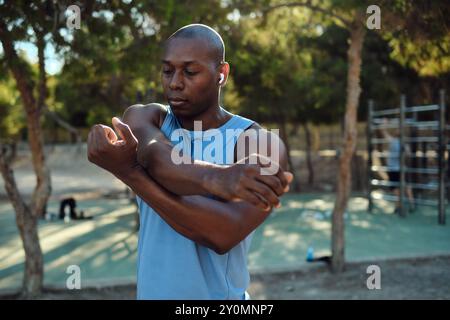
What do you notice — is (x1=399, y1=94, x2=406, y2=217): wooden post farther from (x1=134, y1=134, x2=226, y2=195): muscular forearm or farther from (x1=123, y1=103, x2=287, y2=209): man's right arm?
(x1=134, y1=134, x2=226, y2=195): muscular forearm

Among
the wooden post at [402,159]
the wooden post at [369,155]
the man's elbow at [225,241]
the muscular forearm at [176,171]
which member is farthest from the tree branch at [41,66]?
the wooden post at [369,155]

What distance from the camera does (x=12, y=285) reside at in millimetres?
5762

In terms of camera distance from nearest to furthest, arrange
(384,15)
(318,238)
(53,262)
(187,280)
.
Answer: (187,280) → (384,15) → (53,262) → (318,238)

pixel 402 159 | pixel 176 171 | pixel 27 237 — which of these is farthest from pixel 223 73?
pixel 402 159

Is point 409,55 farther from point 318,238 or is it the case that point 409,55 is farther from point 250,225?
point 250,225

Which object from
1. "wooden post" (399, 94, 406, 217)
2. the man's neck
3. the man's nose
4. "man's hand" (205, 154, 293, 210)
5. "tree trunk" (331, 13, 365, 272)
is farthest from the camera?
"wooden post" (399, 94, 406, 217)

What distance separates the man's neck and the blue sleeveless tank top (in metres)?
0.02

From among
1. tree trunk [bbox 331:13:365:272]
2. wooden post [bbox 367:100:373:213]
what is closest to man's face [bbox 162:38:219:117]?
tree trunk [bbox 331:13:365:272]

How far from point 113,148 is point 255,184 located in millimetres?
345

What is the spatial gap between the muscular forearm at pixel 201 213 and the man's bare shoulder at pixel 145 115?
1.11 ft

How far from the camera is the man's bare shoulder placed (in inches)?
61.3

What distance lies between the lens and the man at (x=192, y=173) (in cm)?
116
